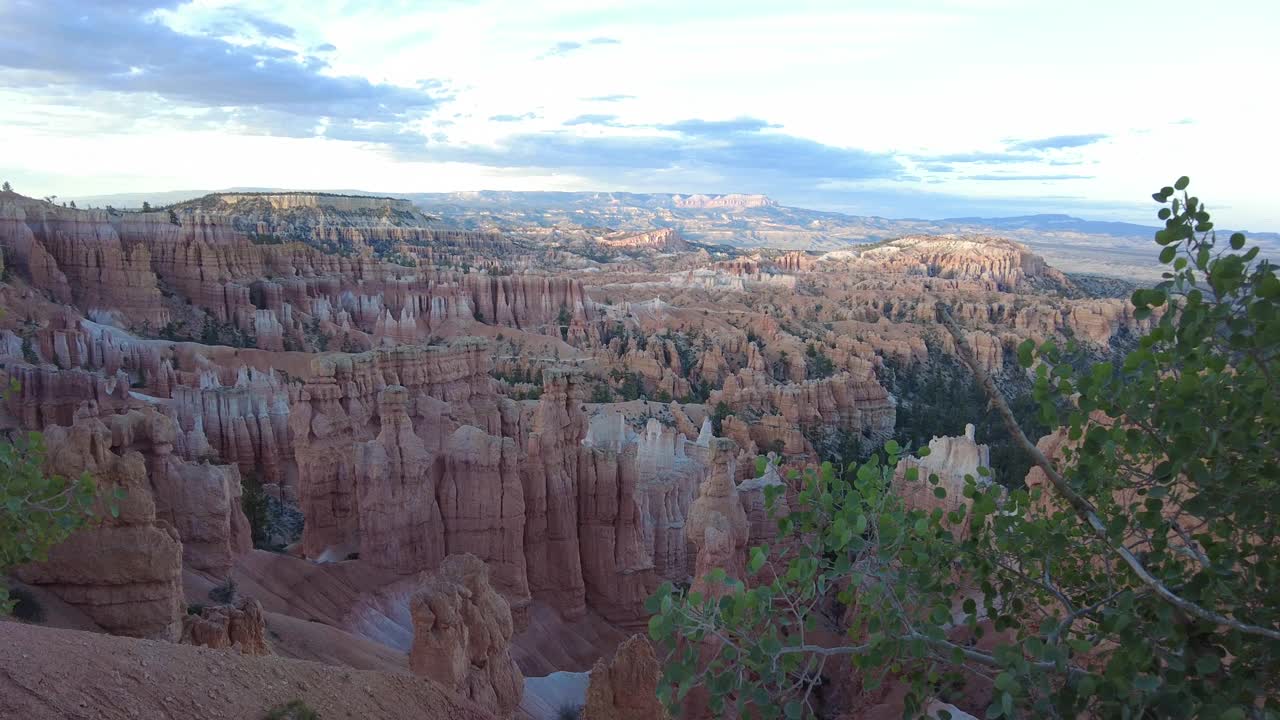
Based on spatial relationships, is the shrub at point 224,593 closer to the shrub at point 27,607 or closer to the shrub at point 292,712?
the shrub at point 27,607

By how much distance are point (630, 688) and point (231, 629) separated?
17.6ft

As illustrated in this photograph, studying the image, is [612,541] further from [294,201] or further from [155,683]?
[294,201]

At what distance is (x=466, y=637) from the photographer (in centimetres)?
1288

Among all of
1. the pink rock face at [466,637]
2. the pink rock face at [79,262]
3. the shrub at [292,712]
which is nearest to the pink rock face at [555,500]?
the pink rock face at [466,637]

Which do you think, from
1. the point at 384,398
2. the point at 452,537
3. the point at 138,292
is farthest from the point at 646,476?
the point at 138,292

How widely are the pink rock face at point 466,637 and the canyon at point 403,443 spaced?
0.05m

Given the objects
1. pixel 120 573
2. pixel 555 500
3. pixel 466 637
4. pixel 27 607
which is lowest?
pixel 555 500

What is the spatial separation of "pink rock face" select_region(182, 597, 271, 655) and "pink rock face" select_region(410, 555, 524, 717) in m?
2.02

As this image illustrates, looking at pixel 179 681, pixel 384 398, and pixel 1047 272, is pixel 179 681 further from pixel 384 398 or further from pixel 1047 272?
pixel 1047 272

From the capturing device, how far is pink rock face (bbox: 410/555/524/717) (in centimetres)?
1238

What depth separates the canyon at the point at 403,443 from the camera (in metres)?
12.2

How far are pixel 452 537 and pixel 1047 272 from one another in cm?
12162

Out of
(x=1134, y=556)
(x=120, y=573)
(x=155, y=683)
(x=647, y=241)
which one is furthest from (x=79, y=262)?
(x=647, y=241)

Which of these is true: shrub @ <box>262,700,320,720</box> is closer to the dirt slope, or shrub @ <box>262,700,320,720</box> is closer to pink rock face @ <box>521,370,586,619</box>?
the dirt slope
